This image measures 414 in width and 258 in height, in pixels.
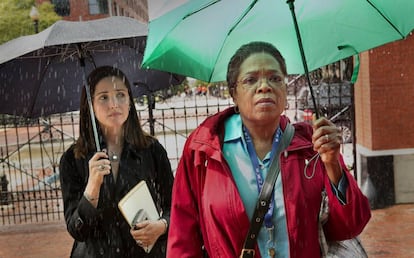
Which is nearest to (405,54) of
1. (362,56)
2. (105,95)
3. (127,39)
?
(362,56)

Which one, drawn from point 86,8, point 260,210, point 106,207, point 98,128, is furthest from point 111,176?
point 86,8

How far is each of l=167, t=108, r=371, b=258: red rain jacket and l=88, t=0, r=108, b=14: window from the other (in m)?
48.3

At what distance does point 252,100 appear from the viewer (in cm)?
231

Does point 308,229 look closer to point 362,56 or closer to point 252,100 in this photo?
point 252,100

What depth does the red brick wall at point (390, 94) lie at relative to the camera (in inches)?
319

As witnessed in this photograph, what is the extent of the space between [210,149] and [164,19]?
2.47ft

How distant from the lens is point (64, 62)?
12.9 feet

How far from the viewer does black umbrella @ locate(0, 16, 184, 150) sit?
3.36 m

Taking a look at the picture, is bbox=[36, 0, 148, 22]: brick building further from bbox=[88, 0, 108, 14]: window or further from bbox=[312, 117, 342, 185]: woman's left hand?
bbox=[312, 117, 342, 185]: woman's left hand

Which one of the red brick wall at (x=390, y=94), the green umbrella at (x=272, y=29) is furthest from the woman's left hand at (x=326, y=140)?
the red brick wall at (x=390, y=94)

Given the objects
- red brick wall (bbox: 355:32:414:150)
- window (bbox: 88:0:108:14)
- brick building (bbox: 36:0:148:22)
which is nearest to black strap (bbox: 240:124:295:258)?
red brick wall (bbox: 355:32:414:150)

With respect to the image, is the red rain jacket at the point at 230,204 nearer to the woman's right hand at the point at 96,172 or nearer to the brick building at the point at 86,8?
the woman's right hand at the point at 96,172

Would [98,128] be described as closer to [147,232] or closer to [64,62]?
[147,232]

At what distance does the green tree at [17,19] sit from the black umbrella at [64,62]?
1468 inches
